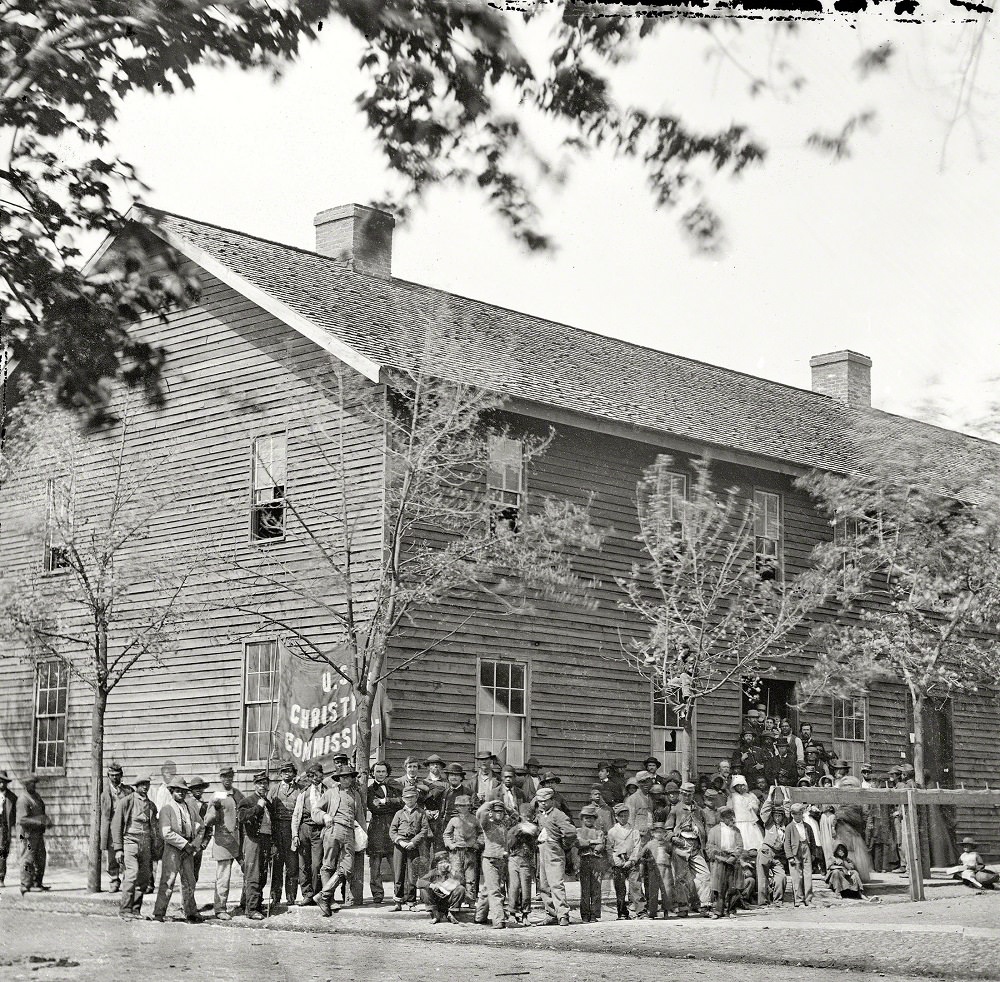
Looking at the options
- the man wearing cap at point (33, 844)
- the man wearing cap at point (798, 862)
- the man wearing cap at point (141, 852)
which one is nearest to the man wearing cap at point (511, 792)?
the man wearing cap at point (798, 862)

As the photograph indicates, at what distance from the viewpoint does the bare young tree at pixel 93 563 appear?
19.3 meters

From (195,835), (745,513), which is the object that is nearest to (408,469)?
(195,835)

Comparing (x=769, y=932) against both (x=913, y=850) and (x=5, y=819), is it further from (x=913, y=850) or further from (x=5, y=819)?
(x=5, y=819)

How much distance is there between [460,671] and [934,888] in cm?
654

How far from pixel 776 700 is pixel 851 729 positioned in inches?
66.4

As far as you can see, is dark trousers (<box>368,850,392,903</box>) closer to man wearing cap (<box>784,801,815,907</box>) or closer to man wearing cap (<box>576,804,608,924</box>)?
man wearing cap (<box>576,804,608,924</box>)

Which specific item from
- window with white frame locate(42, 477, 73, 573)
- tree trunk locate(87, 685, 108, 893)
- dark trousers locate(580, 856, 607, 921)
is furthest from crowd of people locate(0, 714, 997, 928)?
window with white frame locate(42, 477, 73, 573)

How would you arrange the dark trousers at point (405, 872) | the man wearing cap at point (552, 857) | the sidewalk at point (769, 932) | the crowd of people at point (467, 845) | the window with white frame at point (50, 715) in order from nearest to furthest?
the sidewalk at point (769, 932)
the man wearing cap at point (552, 857)
the crowd of people at point (467, 845)
the dark trousers at point (405, 872)
the window with white frame at point (50, 715)

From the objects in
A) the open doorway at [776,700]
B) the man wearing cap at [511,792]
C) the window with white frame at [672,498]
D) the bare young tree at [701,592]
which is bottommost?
the man wearing cap at [511,792]

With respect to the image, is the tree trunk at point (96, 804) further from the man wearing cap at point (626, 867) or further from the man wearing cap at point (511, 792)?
the man wearing cap at point (626, 867)

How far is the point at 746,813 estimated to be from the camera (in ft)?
58.8

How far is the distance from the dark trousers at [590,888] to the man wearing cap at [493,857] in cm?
85

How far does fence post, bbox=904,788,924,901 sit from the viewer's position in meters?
17.3

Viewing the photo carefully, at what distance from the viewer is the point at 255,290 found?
20953mm
